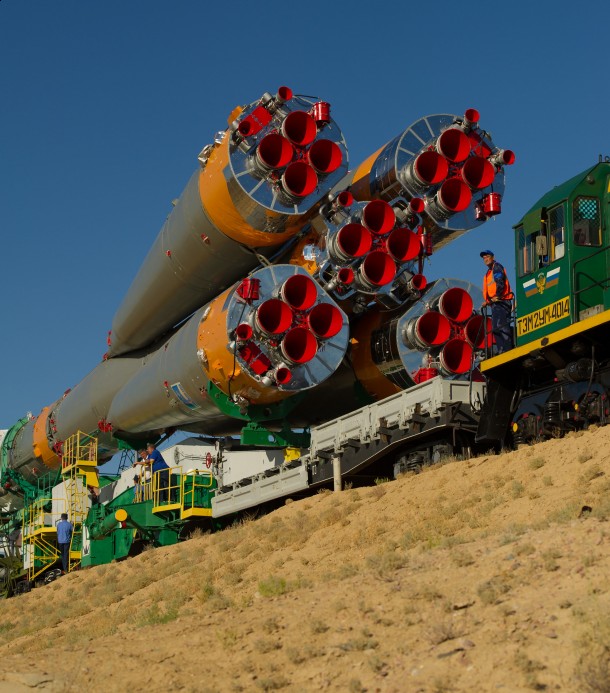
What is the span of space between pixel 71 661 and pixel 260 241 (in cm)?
1471

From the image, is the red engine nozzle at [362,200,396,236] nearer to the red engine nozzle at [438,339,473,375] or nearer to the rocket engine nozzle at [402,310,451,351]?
the rocket engine nozzle at [402,310,451,351]

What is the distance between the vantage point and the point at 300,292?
22.9 m

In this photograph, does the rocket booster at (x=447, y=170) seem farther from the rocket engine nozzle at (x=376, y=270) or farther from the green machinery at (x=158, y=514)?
the green machinery at (x=158, y=514)

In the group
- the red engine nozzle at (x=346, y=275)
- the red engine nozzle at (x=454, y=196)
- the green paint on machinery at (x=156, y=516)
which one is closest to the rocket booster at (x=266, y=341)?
the red engine nozzle at (x=346, y=275)

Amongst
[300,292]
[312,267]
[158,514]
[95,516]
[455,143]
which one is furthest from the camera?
[95,516]

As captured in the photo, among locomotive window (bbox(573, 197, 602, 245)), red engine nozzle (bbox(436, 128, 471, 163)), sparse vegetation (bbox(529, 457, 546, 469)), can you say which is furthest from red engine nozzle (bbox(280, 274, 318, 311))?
sparse vegetation (bbox(529, 457, 546, 469))

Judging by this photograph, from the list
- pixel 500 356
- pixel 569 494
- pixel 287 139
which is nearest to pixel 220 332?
pixel 287 139

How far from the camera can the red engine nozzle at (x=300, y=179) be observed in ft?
75.3

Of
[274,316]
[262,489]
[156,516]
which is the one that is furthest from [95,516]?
[274,316]

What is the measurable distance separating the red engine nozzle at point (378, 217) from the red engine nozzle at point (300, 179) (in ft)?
4.24

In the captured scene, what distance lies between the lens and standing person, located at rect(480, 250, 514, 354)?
1856 centimetres

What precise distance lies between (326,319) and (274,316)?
3.94ft

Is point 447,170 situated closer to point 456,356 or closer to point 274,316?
point 456,356

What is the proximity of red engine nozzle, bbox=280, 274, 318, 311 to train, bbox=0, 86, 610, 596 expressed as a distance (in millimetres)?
51
